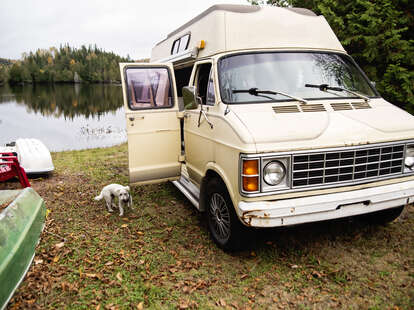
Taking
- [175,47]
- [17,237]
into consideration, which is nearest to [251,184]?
[17,237]

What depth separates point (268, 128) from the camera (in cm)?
334

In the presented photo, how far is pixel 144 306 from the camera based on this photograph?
10.4 feet

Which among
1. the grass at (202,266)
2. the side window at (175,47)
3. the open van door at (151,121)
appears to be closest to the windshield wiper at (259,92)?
the open van door at (151,121)

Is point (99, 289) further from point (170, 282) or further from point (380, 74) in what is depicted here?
point (380, 74)

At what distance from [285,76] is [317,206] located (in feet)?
5.78

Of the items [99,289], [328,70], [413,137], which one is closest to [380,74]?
[328,70]

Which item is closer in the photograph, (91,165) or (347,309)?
(347,309)

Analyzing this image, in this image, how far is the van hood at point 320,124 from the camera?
129 inches

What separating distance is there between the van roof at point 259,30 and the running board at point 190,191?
213 centimetres

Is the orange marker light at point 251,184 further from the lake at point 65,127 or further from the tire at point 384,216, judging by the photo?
the lake at point 65,127

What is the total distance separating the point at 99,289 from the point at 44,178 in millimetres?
4819

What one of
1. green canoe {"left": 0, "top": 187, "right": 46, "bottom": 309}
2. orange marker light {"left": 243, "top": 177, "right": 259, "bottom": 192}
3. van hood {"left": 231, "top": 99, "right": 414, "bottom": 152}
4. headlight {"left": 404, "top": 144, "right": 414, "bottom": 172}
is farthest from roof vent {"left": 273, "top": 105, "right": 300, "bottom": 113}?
green canoe {"left": 0, "top": 187, "right": 46, "bottom": 309}

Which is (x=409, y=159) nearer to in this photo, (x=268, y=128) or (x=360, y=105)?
(x=360, y=105)

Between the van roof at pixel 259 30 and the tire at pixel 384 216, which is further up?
the van roof at pixel 259 30
